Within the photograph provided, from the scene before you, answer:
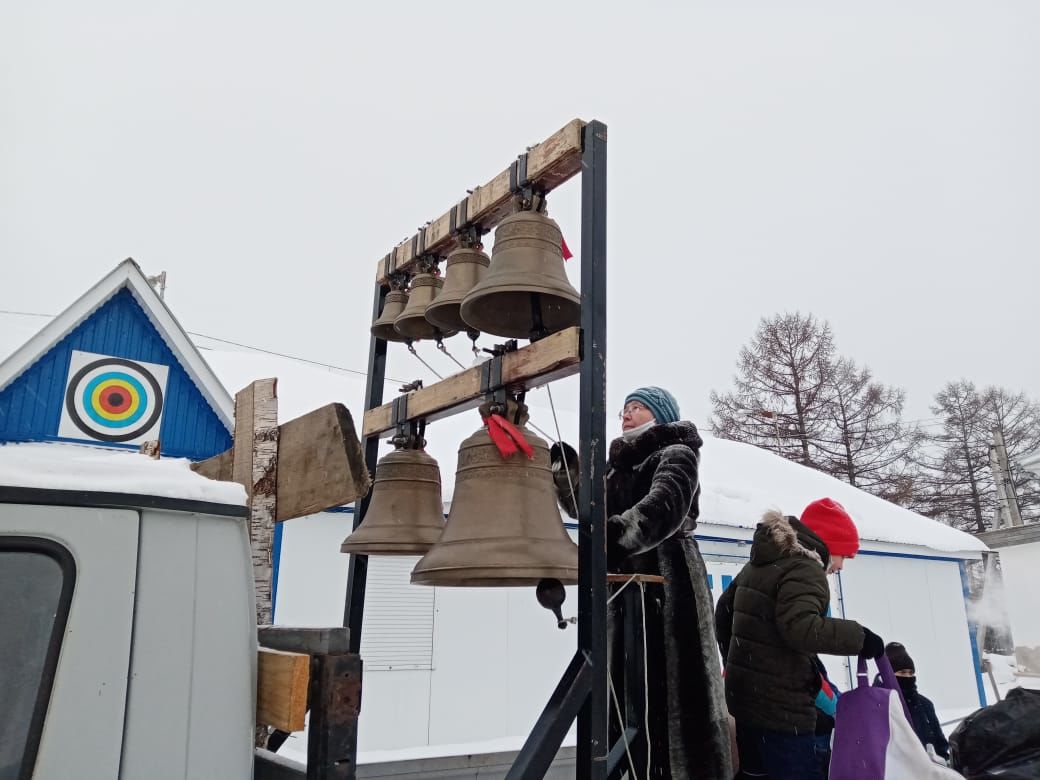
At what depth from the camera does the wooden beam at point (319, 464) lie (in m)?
1.72

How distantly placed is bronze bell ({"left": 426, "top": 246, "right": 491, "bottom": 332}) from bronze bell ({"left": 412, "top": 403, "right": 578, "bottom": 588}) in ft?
2.25

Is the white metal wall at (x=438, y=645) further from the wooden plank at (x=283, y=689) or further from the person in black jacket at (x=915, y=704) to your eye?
the wooden plank at (x=283, y=689)

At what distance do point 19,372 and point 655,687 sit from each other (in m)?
6.77

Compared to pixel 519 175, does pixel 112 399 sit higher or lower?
higher

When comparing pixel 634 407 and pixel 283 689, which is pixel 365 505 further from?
pixel 283 689

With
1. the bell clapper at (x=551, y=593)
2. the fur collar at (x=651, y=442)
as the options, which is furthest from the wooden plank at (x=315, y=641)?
the fur collar at (x=651, y=442)

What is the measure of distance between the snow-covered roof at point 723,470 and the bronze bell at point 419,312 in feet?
13.6

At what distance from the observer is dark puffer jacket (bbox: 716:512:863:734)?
295 cm

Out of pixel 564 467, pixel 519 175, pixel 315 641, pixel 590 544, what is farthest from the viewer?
pixel 564 467

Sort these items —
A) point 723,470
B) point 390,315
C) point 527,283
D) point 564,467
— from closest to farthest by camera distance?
point 527,283 < point 564,467 < point 390,315 < point 723,470

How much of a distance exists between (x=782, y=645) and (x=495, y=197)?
2.20 metres

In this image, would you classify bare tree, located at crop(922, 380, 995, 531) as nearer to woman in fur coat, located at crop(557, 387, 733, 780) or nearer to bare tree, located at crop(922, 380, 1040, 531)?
bare tree, located at crop(922, 380, 1040, 531)

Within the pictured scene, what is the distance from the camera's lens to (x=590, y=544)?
7.88 ft

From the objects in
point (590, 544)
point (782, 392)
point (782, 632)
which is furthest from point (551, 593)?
point (782, 392)
